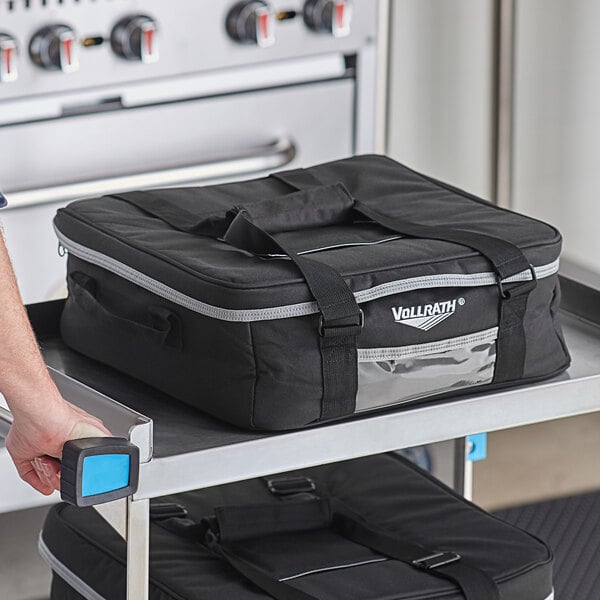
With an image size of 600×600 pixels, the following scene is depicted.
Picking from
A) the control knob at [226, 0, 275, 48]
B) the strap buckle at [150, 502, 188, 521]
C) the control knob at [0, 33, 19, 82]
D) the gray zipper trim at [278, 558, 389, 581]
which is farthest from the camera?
the control knob at [226, 0, 275, 48]

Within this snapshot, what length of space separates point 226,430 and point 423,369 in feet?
0.65

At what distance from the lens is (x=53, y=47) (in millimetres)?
2402

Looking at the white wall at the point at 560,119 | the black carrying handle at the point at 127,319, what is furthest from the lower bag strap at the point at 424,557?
the white wall at the point at 560,119

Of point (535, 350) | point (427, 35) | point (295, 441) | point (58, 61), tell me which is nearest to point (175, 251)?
point (295, 441)

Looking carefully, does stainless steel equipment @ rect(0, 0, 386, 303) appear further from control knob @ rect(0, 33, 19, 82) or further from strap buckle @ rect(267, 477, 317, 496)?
strap buckle @ rect(267, 477, 317, 496)

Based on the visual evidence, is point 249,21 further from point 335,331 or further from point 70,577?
point 335,331

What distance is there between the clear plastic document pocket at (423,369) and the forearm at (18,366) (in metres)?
0.29

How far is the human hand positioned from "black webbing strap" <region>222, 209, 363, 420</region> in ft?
0.70

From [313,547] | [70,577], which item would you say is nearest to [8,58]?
[70,577]

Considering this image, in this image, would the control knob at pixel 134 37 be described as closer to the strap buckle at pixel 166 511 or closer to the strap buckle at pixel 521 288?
the strap buckle at pixel 166 511

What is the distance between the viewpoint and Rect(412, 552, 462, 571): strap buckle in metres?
1.55

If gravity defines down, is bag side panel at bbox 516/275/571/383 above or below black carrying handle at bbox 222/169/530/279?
below

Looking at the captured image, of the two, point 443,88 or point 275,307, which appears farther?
point 443,88

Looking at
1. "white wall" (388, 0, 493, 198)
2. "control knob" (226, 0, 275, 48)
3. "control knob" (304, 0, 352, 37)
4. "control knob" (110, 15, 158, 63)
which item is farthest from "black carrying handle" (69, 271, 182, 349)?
"white wall" (388, 0, 493, 198)
